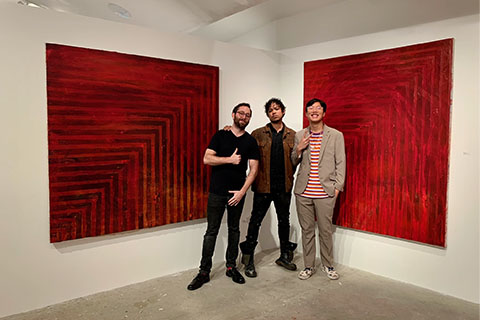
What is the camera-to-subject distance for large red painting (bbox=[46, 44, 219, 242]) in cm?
284

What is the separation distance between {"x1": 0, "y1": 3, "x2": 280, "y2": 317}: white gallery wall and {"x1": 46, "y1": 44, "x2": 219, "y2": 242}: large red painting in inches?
3.3

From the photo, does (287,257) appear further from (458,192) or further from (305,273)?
(458,192)

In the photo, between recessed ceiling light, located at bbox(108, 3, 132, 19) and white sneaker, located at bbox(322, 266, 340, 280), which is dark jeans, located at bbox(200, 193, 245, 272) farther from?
recessed ceiling light, located at bbox(108, 3, 132, 19)

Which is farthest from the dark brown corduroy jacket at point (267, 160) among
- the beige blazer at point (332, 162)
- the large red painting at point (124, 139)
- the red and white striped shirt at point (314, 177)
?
the large red painting at point (124, 139)

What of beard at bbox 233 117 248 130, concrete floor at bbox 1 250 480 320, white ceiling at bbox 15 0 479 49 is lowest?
concrete floor at bbox 1 250 480 320

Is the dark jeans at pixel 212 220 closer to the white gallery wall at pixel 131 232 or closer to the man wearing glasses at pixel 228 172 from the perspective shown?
the man wearing glasses at pixel 228 172

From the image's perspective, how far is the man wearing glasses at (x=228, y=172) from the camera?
10.6 ft

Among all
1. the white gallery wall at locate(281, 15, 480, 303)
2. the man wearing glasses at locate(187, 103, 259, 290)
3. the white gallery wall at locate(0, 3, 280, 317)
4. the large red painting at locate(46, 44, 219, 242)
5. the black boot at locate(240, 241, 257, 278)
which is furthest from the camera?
the black boot at locate(240, 241, 257, 278)

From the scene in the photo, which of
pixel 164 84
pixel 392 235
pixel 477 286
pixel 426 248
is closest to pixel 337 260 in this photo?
pixel 392 235

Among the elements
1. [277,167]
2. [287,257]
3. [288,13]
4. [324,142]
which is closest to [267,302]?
[287,257]

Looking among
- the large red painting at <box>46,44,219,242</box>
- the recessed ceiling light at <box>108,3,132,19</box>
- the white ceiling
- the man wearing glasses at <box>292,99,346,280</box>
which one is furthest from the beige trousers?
the recessed ceiling light at <box>108,3,132,19</box>

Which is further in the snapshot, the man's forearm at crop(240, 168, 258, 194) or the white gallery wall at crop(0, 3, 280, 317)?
the man's forearm at crop(240, 168, 258, 194)

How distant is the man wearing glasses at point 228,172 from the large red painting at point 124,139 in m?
0.39

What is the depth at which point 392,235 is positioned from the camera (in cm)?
343
